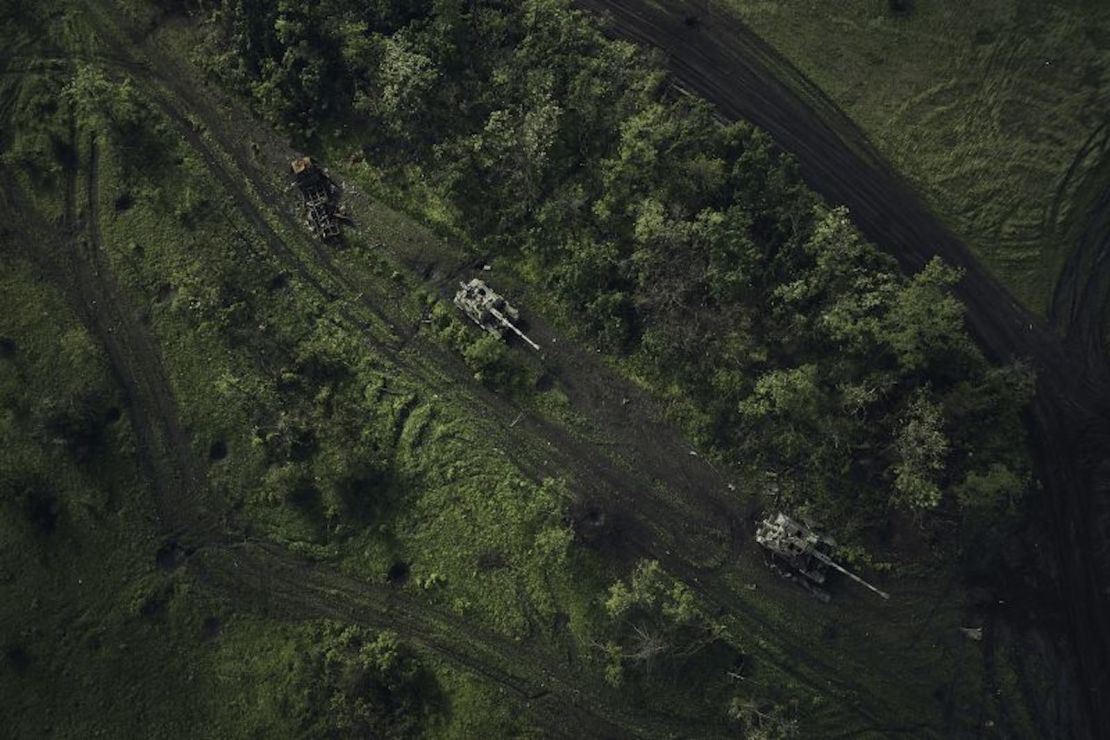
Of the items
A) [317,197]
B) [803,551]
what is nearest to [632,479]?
[803,551]

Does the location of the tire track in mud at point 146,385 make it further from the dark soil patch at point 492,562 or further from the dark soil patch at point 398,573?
the dark soil patch at point 492,562

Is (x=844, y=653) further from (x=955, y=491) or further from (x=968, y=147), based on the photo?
(x=968, y=147)

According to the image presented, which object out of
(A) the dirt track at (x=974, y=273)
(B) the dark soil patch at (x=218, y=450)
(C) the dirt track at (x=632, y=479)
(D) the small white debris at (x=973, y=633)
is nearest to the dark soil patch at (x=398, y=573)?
(C) the dirt track at (x=632, y=479)

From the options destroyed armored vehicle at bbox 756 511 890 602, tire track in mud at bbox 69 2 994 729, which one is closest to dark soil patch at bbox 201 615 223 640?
tire track in mud at bbox 69 2 994 729

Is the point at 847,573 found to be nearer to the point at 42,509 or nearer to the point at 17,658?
the point at 42,509

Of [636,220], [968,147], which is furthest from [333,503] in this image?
[968,147]
